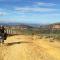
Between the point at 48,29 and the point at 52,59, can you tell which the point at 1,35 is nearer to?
the point at 52,59

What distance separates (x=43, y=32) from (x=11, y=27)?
5980mm

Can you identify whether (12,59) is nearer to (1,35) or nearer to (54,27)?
(1,35)

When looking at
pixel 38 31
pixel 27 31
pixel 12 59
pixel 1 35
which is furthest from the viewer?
pixel 27 31

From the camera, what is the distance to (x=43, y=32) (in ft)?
154

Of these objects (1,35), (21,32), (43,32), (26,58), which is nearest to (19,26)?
(21,32)

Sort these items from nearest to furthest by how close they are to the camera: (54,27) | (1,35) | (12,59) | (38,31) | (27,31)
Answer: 1. (12,59)
2. (1,35)
3. (54,27)
4. (38,31)
5. (27,31)

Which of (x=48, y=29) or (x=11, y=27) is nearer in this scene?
(x=48, y=29)

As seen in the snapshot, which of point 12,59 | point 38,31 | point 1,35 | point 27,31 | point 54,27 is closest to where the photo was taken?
point 12,59

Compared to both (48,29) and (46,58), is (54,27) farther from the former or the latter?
(46,58)

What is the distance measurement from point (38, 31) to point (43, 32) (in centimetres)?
182

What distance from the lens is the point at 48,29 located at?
1811 inches

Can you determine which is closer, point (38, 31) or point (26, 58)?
point (26, 58)

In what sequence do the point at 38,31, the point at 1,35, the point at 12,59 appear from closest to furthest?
1. the point at 12,59
2. the point at 1,35
3. the point at 38,31

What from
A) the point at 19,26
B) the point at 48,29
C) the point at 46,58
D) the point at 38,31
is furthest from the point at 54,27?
Result: the point at 46,58
